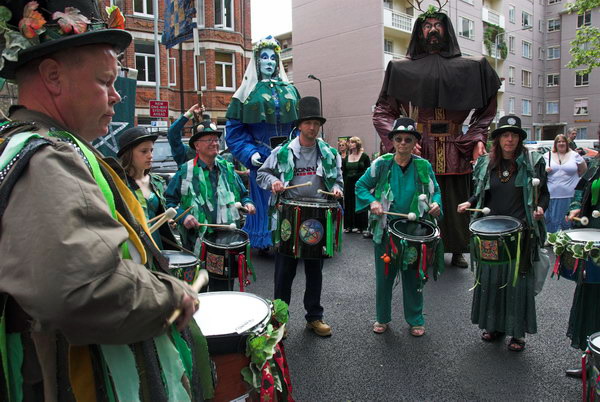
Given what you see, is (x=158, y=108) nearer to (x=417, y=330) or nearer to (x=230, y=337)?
(x=417, y=330)

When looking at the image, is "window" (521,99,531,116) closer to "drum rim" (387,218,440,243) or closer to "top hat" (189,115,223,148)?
"drum rim" (387,218,440,243)

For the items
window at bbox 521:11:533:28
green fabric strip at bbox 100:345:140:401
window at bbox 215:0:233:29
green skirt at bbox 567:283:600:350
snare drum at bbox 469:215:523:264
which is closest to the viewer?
green fabric strip at bbox 100:345:140:401

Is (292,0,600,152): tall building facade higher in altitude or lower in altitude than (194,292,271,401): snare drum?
higher

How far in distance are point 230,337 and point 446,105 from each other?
4906 mm

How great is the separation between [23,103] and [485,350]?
12.6 ft

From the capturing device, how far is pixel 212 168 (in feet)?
15.2

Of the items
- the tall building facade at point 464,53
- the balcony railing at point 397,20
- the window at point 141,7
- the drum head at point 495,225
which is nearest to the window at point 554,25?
the tall building facade at point 464,53

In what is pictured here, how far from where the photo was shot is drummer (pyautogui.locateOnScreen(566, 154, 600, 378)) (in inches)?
137

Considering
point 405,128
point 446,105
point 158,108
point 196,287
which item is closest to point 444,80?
point 446,105

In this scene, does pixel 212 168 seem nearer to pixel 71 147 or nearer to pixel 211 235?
pixel 211 235

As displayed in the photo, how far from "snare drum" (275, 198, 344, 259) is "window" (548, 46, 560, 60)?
47170mm

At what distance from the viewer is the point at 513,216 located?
13.3ft

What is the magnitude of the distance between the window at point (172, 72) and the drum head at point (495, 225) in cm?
2428

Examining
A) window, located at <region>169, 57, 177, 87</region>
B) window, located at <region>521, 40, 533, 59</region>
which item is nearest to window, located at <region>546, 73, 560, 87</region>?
window, located at <region>521, 40, 533, 59</region>
